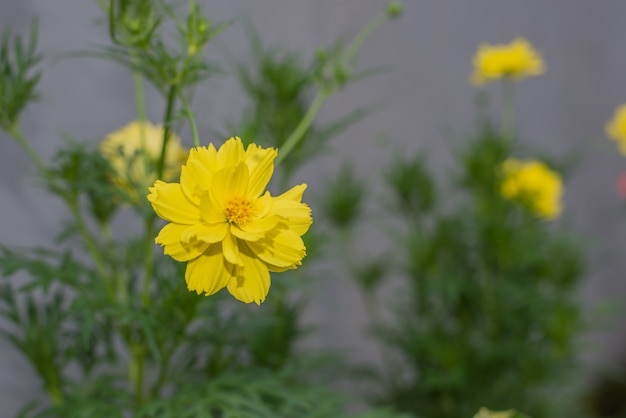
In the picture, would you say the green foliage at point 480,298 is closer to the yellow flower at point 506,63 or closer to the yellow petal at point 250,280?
the yellow flower at point 506,63

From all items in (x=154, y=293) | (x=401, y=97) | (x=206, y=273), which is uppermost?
(x=401, y=97)

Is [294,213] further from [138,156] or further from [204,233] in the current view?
[138,156]

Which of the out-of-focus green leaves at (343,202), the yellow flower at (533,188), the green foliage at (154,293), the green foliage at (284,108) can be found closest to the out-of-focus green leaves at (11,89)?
the green foliage at (154,293)

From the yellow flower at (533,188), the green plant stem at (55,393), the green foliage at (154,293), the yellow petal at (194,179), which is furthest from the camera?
the yellow flower at (533,188)

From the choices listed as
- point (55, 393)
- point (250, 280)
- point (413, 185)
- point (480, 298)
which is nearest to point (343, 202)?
point (413, 185)

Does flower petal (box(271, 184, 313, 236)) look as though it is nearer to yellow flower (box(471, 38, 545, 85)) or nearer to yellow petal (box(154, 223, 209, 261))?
yellow petal (box(154, 223, 209, 261))

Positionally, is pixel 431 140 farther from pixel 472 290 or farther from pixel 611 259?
pixel 611 259
